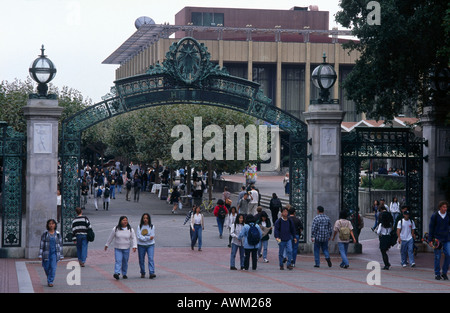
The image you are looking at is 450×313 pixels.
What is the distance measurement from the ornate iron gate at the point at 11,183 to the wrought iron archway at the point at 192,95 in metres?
1.41

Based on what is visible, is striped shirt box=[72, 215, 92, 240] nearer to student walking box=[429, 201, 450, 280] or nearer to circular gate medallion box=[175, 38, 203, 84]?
circular gate medallion box=[175, 38, 203, 84]

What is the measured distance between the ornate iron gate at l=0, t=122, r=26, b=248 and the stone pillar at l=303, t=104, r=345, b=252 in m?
7.71

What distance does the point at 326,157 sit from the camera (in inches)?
805

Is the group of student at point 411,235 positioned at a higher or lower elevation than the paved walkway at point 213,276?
higher

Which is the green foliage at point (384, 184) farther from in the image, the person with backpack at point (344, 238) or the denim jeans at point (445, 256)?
the denim jeans at point (445, 256)

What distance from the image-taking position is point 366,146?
21.0 m

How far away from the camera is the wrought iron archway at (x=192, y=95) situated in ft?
67.5

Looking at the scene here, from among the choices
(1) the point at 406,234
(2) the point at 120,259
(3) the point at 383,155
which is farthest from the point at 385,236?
(2) the point at 120,259

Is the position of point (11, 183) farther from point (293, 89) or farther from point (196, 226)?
point (293, 89)

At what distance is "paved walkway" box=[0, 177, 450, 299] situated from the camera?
45.8ft

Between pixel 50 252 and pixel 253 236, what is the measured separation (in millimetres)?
4757

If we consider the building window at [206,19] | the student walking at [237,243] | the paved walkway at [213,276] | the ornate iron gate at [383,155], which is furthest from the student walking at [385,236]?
the building window at [206,19]

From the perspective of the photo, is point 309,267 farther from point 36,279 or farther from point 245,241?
point 36,279

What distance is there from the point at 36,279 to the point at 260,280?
4527 millimetres
